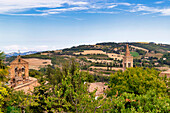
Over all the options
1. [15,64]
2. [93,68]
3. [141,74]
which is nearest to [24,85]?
[15,64]

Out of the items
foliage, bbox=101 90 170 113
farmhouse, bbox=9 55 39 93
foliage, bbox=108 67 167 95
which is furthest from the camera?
farmhouse, bbox=9 55 39 93

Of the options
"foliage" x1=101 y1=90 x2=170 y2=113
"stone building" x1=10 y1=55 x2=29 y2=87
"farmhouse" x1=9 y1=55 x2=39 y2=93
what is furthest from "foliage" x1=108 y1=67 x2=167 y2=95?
"stone building" x1=10 y1=55 x2=29 y2=87

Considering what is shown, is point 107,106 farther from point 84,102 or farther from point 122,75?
point 122,75

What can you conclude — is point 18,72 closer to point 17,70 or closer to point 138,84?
point 17,70

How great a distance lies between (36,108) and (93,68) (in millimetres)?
Result: 58694

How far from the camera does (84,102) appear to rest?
10.2 meters

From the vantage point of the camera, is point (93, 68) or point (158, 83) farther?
point (93, 68)

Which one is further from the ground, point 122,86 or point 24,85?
point 122,86

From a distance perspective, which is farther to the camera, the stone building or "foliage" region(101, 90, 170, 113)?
the stone building

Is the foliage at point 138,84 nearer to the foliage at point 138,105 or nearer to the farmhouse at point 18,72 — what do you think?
the foliage at point 138,105

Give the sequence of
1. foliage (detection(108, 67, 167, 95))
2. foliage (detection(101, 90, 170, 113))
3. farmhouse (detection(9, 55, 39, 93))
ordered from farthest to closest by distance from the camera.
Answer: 1. farmhouse (detection(9, 55, 39, 93))
2. foliage (detection(108, 67, 167, 95))
3. foliage (detection(101, 90, 170, 113))

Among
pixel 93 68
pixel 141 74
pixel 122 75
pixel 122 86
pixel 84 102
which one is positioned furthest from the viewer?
pixel 93 68

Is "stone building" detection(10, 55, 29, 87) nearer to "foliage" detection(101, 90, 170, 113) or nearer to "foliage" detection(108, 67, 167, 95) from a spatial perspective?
"foliage" detection(108, 67, 167, 95)

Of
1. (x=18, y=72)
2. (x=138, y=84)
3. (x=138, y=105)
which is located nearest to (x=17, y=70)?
(x=18, y=72)
